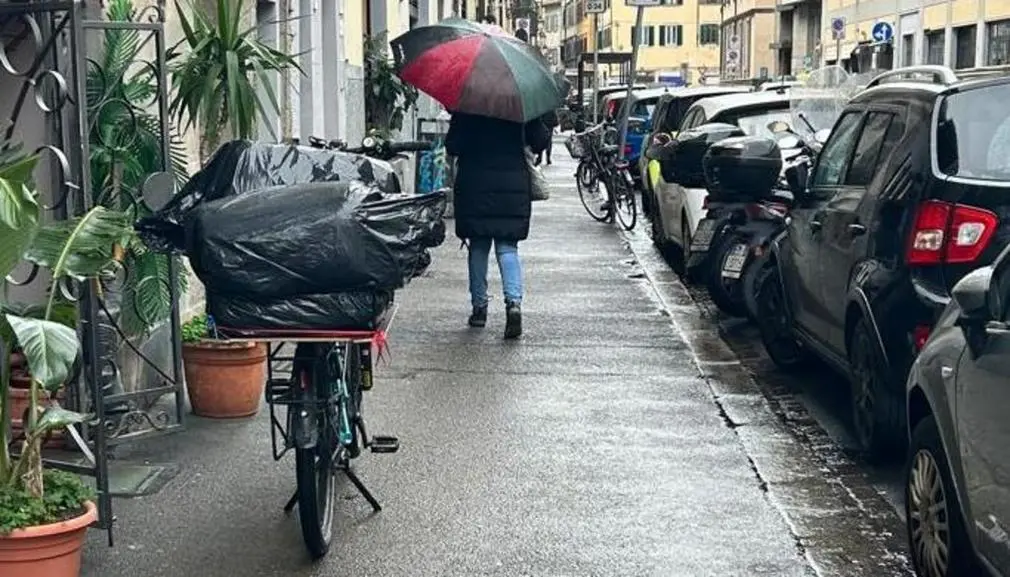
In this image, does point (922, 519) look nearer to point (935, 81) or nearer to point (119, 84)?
point (935, 81)

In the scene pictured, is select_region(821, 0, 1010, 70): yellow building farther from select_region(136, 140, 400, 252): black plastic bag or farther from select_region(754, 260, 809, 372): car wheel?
select_region(136, 140, 400, 252): black plastic bag

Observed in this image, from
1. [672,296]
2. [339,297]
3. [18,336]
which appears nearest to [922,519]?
[339,297]

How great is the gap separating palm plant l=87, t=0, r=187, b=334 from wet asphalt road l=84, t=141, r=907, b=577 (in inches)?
29.8

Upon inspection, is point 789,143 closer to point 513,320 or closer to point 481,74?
point 513,320

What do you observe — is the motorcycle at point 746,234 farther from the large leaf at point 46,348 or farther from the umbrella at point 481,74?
the large leaf at point 46,348

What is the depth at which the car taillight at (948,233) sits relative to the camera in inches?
241

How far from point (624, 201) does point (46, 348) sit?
14660mm

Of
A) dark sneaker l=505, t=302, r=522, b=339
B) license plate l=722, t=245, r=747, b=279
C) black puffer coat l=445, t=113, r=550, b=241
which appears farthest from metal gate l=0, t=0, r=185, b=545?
license plate l=722, t=245, r=747, b=279

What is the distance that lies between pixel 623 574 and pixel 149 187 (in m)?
2.46

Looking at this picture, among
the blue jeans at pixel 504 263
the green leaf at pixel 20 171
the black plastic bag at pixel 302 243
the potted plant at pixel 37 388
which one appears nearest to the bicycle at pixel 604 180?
the blue jeans at pixel 504 263

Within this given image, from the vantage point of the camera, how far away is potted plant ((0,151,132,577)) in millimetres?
4332

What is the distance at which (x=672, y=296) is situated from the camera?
12406 mm

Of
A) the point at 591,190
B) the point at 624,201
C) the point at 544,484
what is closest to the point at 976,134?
the point at 544,484

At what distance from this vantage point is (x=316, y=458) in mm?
5328
